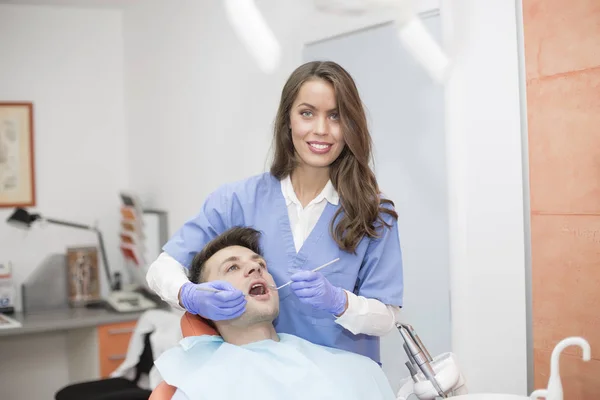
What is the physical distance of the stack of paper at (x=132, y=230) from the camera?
391cm

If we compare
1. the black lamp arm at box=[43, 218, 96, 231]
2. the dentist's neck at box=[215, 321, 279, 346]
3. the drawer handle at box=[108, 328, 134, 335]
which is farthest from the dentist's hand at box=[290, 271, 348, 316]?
the black lamp arm at box=[43, 218, 96, 231]

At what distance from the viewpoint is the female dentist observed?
1811mm

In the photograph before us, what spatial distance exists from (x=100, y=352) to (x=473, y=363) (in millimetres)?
2076

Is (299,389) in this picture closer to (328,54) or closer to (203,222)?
(203,222)

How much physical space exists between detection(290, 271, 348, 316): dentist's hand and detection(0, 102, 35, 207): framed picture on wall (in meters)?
2.74

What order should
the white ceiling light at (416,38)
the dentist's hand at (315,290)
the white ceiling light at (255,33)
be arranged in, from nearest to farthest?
1. the dentist's hand at (315,290)
2. the white ceiling light at (416,38)
3. the white ceiling light at (255,33)

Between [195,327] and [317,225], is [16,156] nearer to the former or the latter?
[195,327]

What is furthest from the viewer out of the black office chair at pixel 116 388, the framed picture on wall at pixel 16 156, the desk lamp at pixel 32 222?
the framed picture on wall at pixel 16 156

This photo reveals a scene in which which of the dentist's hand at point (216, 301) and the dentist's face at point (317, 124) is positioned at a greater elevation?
the dentist's face at point (317, 124)

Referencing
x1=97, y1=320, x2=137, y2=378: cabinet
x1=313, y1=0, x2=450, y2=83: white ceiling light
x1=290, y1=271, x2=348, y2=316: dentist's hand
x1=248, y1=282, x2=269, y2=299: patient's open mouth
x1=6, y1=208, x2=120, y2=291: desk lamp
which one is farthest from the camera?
x1=6, y1=208, x2=120, y2=291: desk lamp

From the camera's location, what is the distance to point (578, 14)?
185 cm

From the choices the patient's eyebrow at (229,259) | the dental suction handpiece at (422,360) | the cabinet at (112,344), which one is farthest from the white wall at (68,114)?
the dental suction handpiece at (422,360)

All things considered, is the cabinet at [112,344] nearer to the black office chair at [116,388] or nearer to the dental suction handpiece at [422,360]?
the black office chair at [116,388]

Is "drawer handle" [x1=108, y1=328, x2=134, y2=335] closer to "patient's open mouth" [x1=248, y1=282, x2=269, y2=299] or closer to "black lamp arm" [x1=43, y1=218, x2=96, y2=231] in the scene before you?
"black lamp arm" [x1=43, y1=218, x2=96, y2=231]
